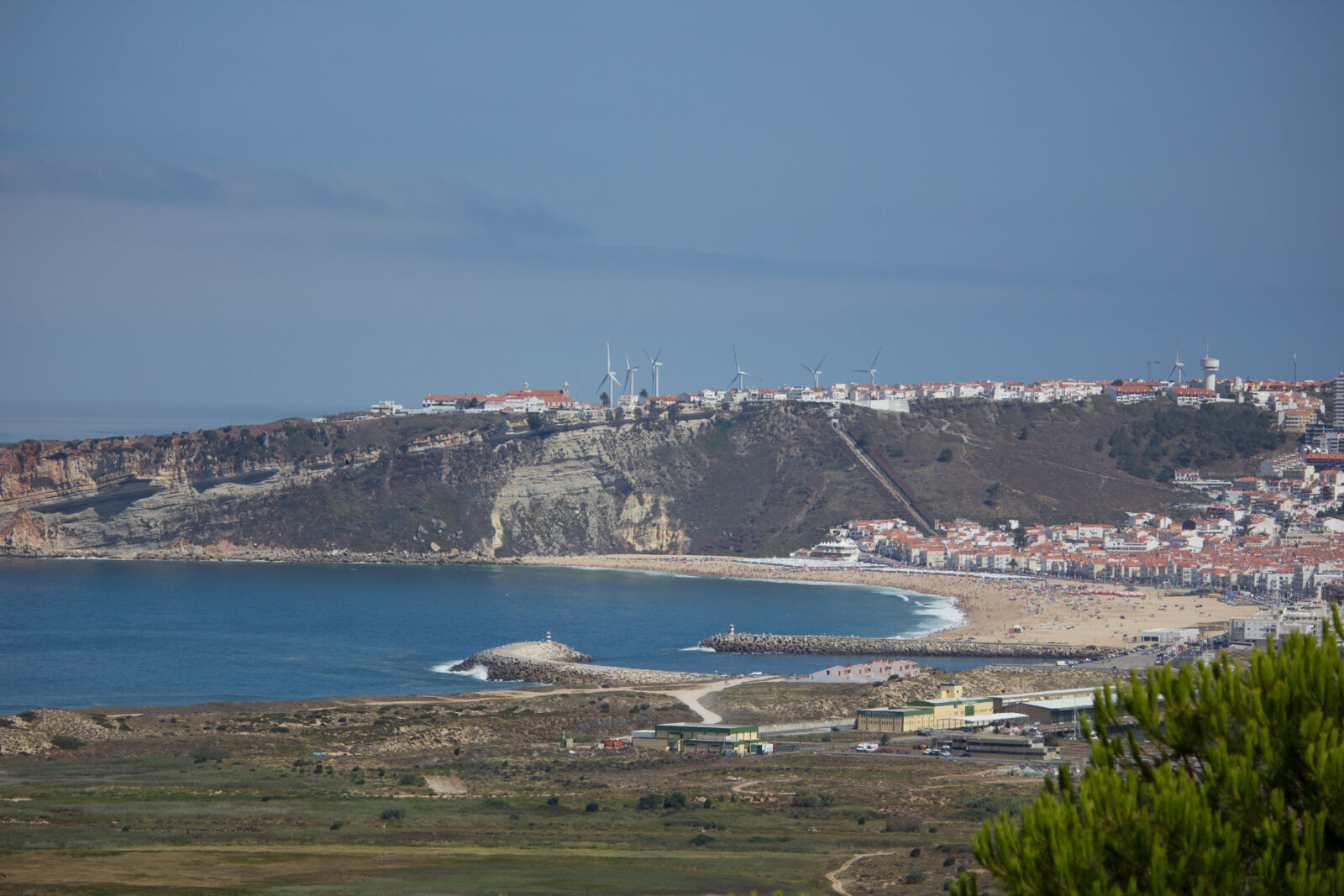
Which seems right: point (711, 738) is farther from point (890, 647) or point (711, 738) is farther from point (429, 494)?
point (429, 494)

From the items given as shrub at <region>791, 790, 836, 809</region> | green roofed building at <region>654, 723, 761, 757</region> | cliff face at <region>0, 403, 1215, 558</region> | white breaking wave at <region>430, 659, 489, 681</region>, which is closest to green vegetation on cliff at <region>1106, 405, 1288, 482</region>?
cliff face at <region>0, 403, 1215, 558</region>

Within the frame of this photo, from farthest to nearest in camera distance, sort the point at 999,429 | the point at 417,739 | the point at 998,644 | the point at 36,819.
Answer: the point at 999,429 < the point at 998,644 < the point at 417,739 < the point at 36,819

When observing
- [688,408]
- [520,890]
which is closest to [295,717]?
[520,890]

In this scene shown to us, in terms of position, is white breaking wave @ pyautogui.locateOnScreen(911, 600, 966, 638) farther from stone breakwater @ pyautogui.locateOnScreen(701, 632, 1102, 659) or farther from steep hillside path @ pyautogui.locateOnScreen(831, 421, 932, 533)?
steep hillside path @ pyautogui.locateOnScreen(831, 421, 932, 533)

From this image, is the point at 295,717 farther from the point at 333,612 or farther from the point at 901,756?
the point at 333,612

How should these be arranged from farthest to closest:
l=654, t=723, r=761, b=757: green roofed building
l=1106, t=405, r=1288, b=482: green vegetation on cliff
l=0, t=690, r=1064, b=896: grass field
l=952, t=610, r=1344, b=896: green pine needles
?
l=1106, t=405, r=1288, b=482: green vegetation on cliff
l=654, t=723, r=761, b=757: green roofed building
l=0, t=690, r=1064, b=896: grass field
l=952, t=610, r=1344, b=896: green pine needles

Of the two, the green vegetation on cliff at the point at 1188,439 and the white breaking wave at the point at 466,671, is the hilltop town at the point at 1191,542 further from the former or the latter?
the white breaking wave at the point at 466,671
